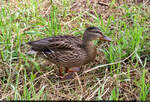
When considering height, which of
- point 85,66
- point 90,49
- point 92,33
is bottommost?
point 85,66

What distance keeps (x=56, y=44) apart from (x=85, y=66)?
2.05 feet

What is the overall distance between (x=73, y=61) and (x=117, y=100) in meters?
0.99

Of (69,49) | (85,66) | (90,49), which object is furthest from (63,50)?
A: (85,66)

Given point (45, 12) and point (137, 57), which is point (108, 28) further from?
point (45, 12)

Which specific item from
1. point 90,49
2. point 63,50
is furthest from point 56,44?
point 90,49

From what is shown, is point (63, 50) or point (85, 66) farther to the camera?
point (85, 66)

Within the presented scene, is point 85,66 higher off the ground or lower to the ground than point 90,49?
lower

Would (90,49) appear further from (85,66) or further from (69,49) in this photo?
(85,66)

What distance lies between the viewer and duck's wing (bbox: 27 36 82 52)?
4020 millimetres

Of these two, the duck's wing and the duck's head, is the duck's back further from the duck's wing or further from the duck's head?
the duck's head

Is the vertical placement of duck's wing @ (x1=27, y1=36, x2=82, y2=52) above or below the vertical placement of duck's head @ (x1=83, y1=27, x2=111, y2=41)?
below

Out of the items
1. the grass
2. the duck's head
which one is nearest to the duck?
the duck's head

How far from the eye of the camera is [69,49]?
158 inches

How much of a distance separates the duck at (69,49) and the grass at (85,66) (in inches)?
7.7
